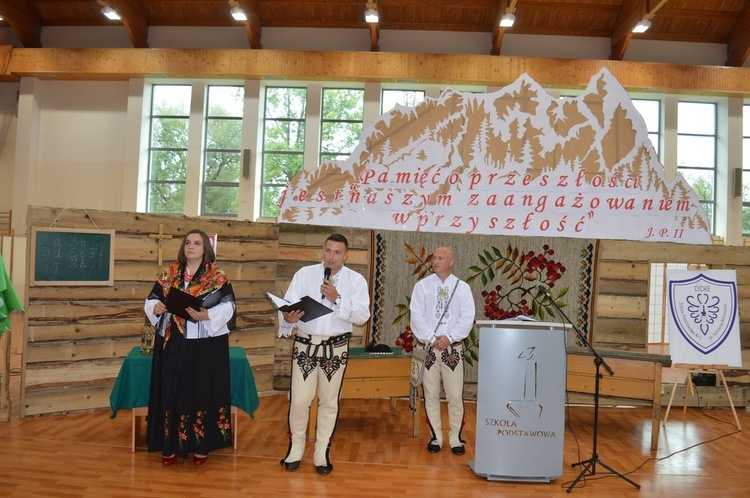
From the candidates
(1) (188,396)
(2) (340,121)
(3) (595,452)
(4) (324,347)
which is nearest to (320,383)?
(4) (324,347)

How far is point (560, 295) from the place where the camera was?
676 cm

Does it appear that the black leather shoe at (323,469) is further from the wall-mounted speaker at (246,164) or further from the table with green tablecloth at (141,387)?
the wall-mounted speaker at (246,164)

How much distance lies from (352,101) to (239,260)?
6.66m

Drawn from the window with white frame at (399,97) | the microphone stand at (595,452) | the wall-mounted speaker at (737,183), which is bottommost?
the microphone stand at (595,452)

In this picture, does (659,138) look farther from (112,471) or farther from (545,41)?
(112,471)

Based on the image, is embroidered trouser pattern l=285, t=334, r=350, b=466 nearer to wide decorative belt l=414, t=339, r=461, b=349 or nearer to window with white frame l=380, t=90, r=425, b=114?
wide decorative belt l=414, t=339, r=461, b=349

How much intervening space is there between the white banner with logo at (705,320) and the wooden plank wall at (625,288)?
2.33 feet

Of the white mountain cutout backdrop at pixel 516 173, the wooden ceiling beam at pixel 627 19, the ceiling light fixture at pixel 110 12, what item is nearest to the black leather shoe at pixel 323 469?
the white mountain cutout backdrop at pixel 516 173

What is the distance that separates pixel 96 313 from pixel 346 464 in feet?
9.17

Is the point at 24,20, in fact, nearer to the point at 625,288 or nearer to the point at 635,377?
the point at 625,288

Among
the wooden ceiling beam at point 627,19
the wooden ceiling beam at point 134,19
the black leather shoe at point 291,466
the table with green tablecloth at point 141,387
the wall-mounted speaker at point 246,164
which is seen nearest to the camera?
the black leather shoe at point 291,466

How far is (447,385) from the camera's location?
4.94 metres

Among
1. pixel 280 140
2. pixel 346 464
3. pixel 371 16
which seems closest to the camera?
pixel 346 464

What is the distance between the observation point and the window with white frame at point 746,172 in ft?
40.9
